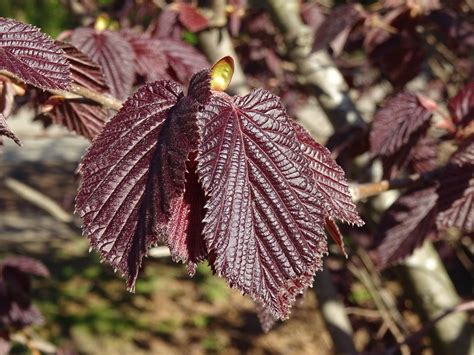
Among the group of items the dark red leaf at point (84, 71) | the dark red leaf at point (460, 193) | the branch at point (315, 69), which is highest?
the dark red leaf at point (84, 71)

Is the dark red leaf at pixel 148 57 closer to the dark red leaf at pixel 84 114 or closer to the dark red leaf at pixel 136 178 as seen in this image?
the dark red leaf at pixel 84 114

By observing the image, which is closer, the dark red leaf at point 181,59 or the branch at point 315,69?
the dark red leaf at point 181,59

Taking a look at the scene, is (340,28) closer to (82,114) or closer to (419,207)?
(419,207)

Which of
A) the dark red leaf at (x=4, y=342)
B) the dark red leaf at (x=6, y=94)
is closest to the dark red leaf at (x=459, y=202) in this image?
the dark red leaf at (x=6, y=94)

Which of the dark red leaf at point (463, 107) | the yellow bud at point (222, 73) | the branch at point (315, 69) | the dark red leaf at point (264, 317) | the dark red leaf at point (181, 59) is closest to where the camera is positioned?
the yellow bud at point (222, 73)

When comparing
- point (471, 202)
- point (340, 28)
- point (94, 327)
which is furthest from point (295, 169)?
point (94, 327)

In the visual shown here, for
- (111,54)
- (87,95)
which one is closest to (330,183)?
(87,95)

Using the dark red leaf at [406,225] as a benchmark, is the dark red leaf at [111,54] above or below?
above
